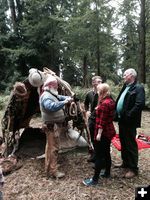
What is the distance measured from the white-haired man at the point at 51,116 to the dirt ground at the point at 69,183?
0.26 metres

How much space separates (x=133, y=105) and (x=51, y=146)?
62.3 inches

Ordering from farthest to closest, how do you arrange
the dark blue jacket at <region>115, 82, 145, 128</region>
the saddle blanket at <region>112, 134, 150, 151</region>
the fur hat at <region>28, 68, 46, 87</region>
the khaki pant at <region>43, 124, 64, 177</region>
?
1. the saddle blanket at <region>112, 134, 150, 151</region>
2. the fur hat at <region>28, 68, 46, 87</region>
3. the khaki pant at <region>43, 124, 64, 177</region>
4. the dark blue jacket at <region>115, 82, 145, 128</region>

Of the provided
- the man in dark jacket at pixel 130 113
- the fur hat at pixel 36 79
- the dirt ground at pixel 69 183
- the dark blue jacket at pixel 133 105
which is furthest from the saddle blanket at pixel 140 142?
the fur hat at pixel 36 79

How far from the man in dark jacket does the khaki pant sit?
1112 millimetres

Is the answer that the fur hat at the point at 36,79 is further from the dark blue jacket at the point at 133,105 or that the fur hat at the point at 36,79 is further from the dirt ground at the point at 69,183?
the dark blue jacket at the point at 133,105

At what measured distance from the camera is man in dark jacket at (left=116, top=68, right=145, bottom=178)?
220 inches

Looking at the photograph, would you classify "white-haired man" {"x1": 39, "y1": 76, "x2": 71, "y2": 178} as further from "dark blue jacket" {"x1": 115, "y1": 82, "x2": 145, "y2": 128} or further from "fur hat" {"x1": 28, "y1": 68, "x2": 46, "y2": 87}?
"dark blue jacket" {"x1": 115, "y1": 82, "x2": 145, "y2": 128}

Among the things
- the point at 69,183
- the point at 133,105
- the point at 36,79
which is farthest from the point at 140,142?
the point at 36,79

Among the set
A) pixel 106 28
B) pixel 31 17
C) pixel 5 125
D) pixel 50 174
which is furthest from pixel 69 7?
pixel 50 174

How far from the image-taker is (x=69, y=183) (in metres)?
5.74

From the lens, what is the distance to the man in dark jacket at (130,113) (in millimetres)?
5598

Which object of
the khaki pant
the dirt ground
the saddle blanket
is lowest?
the dirt ground

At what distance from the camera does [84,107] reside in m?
7.06

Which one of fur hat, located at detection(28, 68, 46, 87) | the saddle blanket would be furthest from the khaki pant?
the saddle blanket
